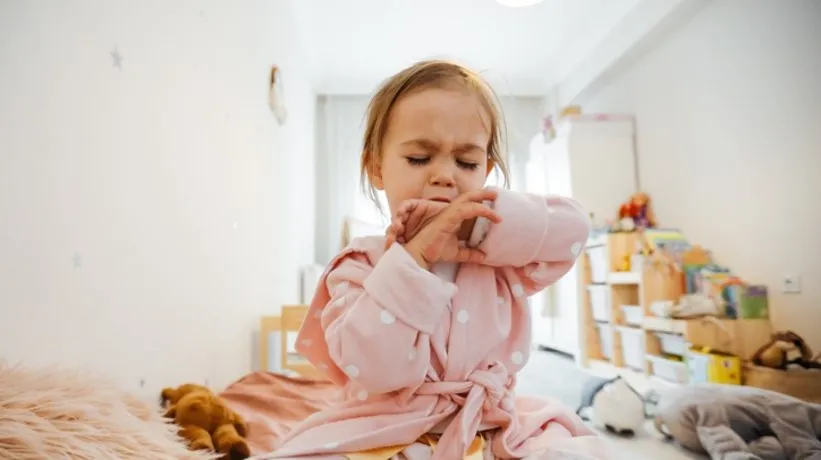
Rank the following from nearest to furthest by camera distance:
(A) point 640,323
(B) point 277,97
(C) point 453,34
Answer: (B) point 277,97
(A) point 640,323
(C) point 453,34

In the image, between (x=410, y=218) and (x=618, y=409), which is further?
(x=618, y=409)

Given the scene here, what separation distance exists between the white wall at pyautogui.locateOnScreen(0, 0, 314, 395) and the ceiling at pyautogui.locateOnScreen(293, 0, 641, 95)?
141 centimetres

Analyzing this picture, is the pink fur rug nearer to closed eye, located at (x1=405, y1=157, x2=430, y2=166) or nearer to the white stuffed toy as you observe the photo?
closed eye, located at (x1=405, y1=157, x2=430, y2=166)

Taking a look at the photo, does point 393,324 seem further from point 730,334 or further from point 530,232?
point 730,334


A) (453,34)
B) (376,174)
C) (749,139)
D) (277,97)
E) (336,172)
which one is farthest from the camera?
(336,172)

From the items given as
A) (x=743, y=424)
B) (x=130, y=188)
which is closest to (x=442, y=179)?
(x=130, y=188)

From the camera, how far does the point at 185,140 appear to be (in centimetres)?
146

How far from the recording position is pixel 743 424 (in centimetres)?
136

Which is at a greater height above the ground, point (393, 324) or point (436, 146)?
point (436, 146)

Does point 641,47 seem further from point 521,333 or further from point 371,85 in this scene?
point 521,333

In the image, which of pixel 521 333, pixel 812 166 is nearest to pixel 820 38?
pixel 812 166

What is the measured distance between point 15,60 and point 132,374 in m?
0.68

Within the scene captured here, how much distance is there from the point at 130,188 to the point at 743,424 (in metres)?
1.65

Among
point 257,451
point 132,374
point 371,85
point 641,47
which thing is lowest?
point 257,451
